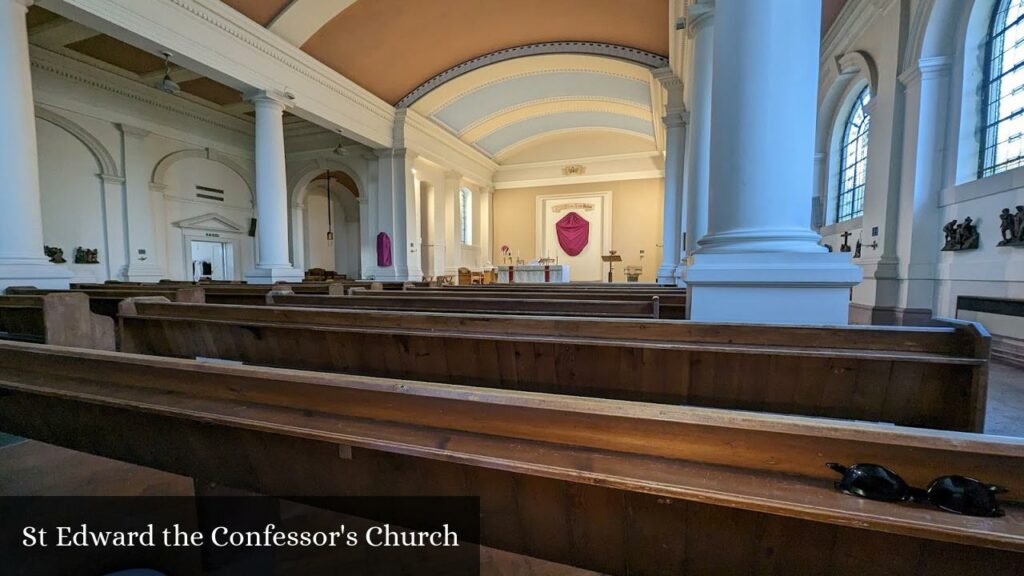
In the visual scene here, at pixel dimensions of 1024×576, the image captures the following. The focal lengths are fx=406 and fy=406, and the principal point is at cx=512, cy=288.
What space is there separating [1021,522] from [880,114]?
6287mm

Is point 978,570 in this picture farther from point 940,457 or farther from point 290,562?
point 290,562

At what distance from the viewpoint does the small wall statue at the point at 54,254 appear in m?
6.11

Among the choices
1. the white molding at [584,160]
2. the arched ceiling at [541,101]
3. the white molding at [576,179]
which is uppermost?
the arched ceiling at [541,101]

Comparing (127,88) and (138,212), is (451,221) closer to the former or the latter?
(138,212)

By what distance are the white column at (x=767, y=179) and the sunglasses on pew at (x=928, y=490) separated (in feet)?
4.31

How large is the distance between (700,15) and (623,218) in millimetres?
8817

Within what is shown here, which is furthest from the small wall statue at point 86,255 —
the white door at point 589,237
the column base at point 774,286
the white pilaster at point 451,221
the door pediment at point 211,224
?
the white door at point 589,237

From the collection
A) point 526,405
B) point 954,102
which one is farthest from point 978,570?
point 954,102

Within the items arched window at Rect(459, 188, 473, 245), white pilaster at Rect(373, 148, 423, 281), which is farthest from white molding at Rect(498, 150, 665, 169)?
white pilaster at Rect(373, 148, 423, 281)

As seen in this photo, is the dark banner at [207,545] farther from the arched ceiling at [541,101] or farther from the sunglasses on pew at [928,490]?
the arched ceiling at [541,101]

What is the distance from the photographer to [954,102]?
397 cm

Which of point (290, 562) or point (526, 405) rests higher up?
point (526, 405)

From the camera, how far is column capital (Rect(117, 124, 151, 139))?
275 inches

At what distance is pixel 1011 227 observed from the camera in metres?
3.16
